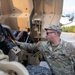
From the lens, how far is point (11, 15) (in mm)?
3250

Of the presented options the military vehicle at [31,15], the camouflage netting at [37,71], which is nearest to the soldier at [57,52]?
the camouflage netting at [37,71]

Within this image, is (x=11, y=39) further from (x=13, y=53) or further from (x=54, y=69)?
(x=54, y=69)

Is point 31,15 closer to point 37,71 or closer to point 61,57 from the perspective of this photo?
point 61,57

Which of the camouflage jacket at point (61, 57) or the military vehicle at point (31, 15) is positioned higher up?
the military vehicle at point (31, 15)

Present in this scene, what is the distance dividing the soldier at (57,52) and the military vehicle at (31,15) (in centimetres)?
32

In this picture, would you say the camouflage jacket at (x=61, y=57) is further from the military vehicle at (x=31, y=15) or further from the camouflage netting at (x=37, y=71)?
the military vehicle at (x=31, y=15)

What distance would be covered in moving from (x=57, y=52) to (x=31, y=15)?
79 cm

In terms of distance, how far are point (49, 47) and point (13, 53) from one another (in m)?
0.53

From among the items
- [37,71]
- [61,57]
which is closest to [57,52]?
[61,57]

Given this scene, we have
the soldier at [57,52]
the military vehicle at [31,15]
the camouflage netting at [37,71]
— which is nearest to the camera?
the camouflage netting at [37,71]

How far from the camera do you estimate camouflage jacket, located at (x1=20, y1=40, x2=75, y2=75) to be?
264 cm

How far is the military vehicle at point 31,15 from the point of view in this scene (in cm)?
309

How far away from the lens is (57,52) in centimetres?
268

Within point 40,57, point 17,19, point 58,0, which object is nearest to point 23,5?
point 17,19
